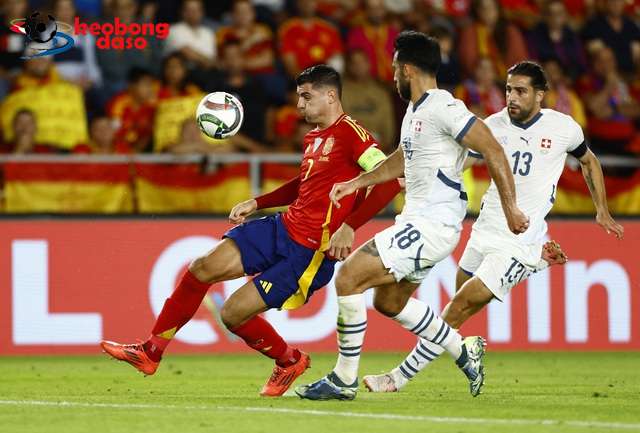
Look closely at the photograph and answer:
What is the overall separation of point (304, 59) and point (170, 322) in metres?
7.43

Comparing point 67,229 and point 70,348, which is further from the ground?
point 67,229

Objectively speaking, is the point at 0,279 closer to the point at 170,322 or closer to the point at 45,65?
the point at 45,65

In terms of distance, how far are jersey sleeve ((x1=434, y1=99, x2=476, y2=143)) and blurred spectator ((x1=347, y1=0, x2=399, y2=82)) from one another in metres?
7.82

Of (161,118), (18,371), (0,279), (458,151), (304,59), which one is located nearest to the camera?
(458,151)

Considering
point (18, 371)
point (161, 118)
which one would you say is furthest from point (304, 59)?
point (18, 371)

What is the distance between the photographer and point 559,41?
17422 mm

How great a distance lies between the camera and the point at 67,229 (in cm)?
1327

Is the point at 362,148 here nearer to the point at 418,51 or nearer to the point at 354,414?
the point at 418,51

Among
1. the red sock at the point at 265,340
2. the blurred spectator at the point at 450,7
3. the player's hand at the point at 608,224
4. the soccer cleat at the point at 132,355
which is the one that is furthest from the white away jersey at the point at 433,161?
the blurred spectator at the point at 450,7

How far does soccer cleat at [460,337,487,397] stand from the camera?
9.05 meters

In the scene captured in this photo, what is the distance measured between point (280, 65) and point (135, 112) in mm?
2145

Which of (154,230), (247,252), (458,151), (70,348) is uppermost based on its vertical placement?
(458,151)

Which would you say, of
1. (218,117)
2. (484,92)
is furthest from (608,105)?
(218,117)

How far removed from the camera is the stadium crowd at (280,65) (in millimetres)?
14523
